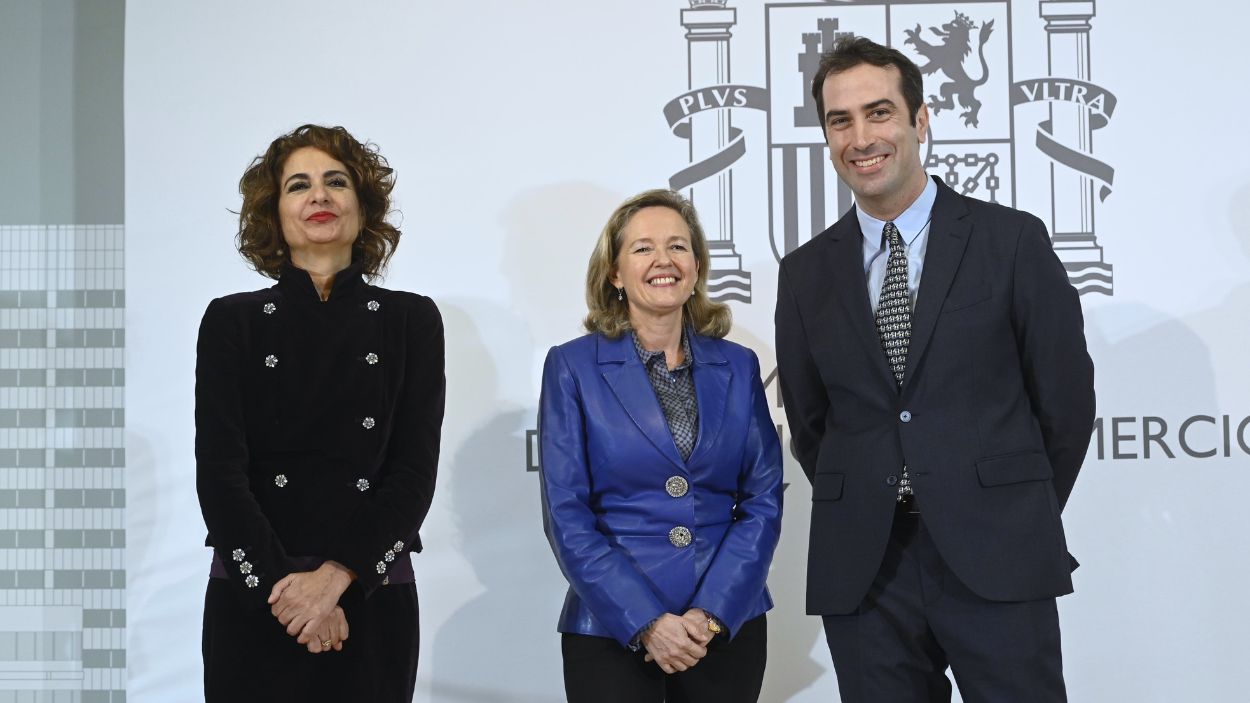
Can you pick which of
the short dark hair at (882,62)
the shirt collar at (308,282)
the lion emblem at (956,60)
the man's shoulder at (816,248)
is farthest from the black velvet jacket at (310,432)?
the lion emblem at (956,60)

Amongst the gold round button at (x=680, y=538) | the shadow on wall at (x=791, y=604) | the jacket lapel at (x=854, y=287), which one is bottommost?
the shadow on wall at (x=791, y=604)

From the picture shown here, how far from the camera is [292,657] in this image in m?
2.35

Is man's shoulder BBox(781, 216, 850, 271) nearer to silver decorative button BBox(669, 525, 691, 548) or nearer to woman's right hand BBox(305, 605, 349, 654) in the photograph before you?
silver decorative button BBox(669, 525, 691, 548)

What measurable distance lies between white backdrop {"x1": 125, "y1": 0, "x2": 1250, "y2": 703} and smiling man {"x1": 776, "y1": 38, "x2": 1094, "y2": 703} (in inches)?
52.2

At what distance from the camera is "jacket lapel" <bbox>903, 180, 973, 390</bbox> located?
2.22 metres

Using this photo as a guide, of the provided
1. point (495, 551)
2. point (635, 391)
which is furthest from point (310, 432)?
point (495, 551)

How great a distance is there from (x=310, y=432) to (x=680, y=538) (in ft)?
2.64

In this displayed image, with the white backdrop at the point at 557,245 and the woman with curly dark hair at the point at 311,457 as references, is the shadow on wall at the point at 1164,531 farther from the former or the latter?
the woman with curly dark hair at the point at 311,457

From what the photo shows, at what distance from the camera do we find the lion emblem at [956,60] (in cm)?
373

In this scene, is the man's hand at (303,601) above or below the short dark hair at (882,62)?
below

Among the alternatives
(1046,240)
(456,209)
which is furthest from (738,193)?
(1046,240)

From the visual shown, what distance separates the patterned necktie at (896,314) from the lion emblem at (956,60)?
156 centimetres

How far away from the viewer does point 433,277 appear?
12.3ft

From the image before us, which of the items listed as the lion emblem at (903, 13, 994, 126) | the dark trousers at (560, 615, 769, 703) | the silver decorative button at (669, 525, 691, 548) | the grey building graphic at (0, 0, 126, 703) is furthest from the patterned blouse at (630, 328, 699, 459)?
the grey building graphic at (0, 0, 126, 703)
